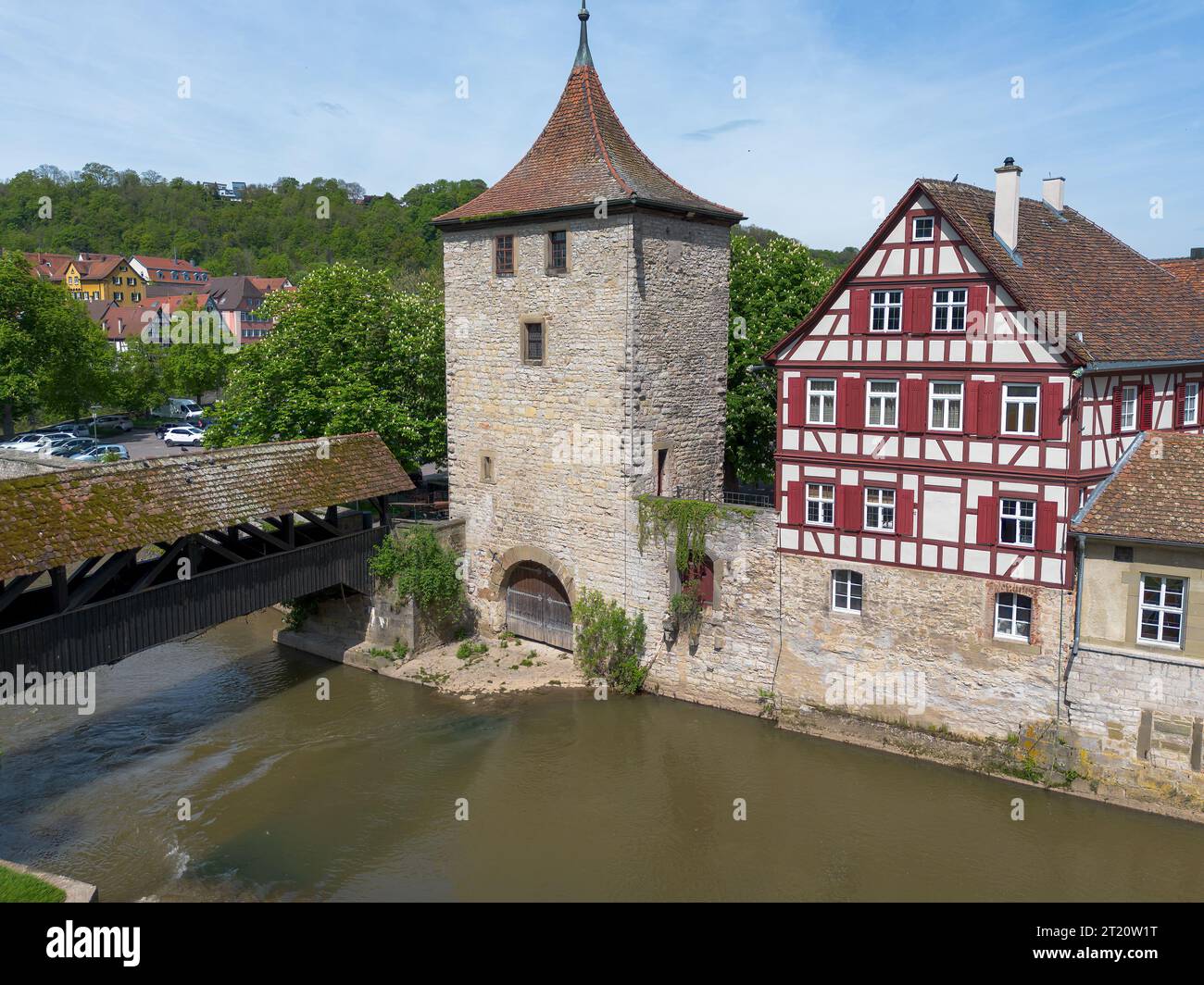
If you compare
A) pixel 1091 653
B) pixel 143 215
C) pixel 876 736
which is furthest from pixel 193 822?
pixel 143 215

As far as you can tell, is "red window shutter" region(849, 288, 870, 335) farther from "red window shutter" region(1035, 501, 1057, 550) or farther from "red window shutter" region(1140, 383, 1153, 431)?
"red window shutter" region(1140, 383, 1153, 431)

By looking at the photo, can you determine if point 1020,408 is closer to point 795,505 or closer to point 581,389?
point 795,505

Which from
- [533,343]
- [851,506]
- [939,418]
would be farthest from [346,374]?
[939,418]

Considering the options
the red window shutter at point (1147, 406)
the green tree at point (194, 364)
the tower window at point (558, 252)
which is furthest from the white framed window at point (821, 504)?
the green tree at point (194, 364)

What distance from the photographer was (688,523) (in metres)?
A: 18.8

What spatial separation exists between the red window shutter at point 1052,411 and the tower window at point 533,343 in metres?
9.60

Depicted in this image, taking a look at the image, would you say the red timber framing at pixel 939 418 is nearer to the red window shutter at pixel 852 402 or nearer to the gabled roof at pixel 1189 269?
the red window shutter at pixel 852 402

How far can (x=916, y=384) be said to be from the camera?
16.3m

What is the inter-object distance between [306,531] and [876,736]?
1291 cm

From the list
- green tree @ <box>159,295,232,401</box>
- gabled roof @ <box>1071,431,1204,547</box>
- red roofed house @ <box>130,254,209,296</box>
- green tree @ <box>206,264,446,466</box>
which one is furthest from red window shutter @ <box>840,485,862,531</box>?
red roofed house @ <box>130,254,209,296</box>

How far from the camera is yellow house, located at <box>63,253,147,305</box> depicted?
257 feet

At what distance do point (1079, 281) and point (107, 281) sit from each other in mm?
79379

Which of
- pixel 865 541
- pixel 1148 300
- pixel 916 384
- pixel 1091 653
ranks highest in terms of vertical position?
pixel 1148 300
